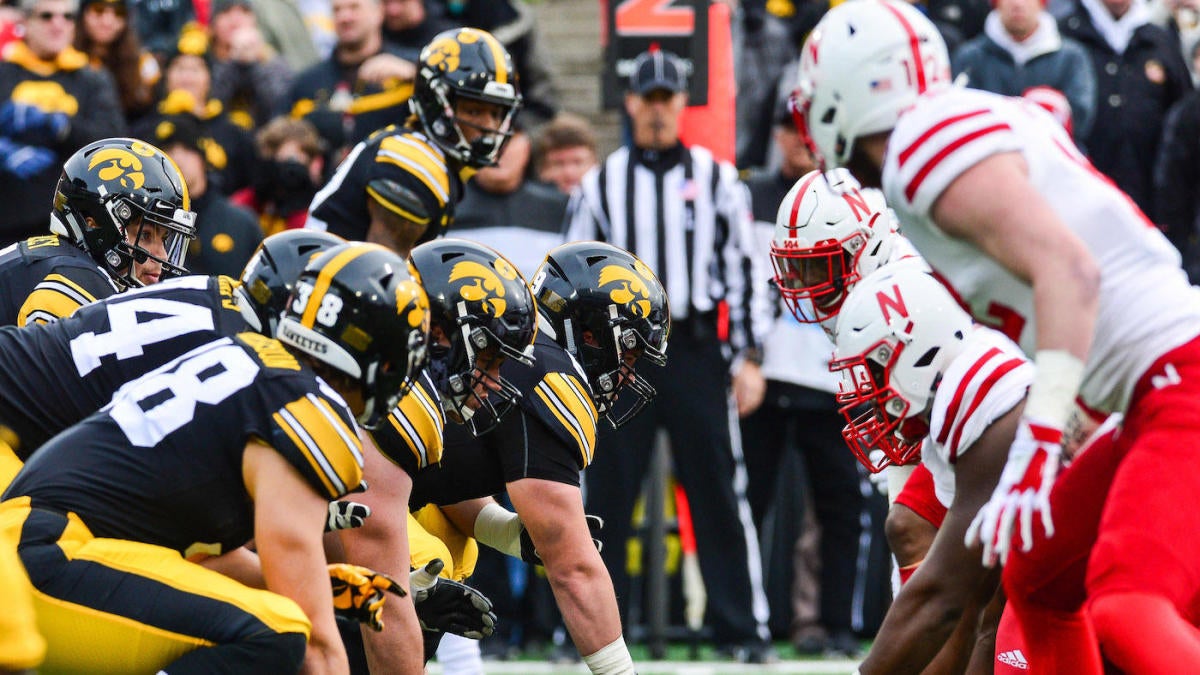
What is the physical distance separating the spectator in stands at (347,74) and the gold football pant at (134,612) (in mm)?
5004

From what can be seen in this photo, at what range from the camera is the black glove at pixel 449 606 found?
196 inches

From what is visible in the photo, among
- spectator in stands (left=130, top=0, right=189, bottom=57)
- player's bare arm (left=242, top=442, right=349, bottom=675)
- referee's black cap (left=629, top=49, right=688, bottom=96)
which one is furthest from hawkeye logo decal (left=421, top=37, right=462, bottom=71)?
spectator in stands (left=130, top=0, right=189, bottom=57)

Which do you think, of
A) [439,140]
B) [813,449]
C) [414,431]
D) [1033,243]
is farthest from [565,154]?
[1033,243]

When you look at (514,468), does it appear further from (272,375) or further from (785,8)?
(785,8)

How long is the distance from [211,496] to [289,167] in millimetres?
4930

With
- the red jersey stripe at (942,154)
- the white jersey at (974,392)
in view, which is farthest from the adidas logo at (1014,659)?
the red jersey stripe at (942,154)

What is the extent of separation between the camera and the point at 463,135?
641cm

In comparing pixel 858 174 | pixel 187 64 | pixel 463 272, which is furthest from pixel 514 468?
pixel 187 64

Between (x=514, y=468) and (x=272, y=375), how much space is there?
1.24m

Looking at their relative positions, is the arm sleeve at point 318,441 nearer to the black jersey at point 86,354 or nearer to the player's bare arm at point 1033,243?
the black jersey at point 86,354

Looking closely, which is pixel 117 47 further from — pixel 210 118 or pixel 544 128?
pixel 544 128

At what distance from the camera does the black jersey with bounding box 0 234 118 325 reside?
4.97 m

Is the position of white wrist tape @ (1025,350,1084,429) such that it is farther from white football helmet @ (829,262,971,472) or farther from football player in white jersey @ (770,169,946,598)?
football player in white jersey @ (770,169,946,598)

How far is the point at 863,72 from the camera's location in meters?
3.89
